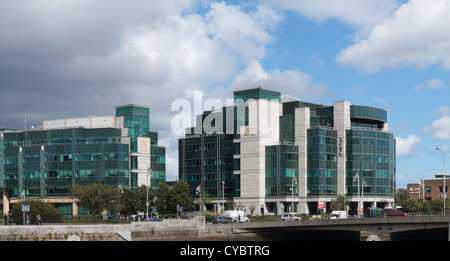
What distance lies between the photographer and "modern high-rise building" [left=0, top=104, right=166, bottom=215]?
165750 millimetres

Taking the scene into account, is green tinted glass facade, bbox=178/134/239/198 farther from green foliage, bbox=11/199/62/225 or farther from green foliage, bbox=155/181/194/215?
green foliage, bbox=11/199/62/225

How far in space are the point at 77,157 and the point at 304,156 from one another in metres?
56.2

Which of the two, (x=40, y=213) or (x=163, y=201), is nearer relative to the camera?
(x=40, y=213)

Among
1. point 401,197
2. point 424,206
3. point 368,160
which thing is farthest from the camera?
point 401,197

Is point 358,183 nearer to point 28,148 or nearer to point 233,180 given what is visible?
point 233,180

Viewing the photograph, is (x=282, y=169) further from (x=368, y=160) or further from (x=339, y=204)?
(x=368, y=160)

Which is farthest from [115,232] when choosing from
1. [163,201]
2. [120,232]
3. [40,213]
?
[163,201]

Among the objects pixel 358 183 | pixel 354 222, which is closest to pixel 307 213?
pixel 358 183

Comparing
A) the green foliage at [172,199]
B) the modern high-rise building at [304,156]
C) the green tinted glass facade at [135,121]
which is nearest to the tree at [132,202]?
the green foliage at [172,199]

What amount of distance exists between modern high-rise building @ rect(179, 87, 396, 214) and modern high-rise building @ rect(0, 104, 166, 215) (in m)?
23.6

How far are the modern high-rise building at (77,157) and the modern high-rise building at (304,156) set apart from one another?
23606 millimetres

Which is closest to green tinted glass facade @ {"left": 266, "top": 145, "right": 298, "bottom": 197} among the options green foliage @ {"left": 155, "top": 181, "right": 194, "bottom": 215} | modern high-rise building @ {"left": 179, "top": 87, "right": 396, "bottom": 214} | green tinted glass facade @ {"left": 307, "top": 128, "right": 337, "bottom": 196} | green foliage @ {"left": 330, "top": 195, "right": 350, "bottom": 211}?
modern high-rise building @ {"left": 179, "top": 87, "right": 396, "bottom": 214}

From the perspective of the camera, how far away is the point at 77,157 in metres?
167

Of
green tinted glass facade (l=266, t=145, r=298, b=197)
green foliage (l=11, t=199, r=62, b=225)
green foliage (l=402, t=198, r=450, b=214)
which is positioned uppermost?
green tinted glass facade (l=266, t=145, r=298, b=197)
